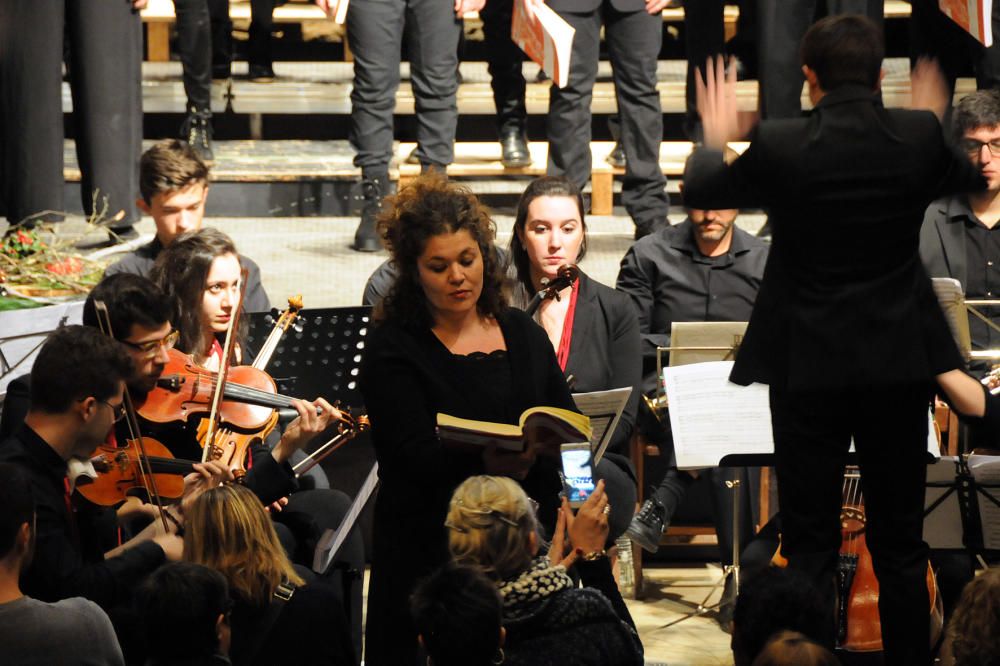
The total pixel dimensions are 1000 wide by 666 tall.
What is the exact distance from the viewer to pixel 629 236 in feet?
20.6

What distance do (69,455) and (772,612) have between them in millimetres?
1430

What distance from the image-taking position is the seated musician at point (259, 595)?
2.87 metres

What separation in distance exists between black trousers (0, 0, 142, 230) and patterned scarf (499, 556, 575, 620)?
358cm

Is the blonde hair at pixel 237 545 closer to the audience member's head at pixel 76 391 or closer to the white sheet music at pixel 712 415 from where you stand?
the audience member's head at pixel 76 391

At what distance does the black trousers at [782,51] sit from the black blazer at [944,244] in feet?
→ 3.07

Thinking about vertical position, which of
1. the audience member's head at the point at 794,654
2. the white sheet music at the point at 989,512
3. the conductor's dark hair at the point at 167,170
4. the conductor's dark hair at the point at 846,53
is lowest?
the white sheet music at the point at 989,512

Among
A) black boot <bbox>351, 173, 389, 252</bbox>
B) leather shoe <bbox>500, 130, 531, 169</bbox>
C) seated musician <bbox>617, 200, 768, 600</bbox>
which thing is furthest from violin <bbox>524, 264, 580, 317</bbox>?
leather shoe <bbox>500, 130, 531, 169</bbox>

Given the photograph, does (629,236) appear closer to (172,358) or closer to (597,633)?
(172,358)

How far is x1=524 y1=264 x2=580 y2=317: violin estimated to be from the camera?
3.92 meters

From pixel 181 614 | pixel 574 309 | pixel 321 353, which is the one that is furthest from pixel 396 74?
pixel 181 614

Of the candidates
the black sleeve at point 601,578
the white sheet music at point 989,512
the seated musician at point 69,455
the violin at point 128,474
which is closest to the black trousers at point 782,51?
the white sheet music at point 989,512

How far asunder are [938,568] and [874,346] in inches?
48.8

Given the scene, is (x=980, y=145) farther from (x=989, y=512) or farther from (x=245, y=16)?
(x=245, y=16)

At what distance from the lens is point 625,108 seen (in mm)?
5980
